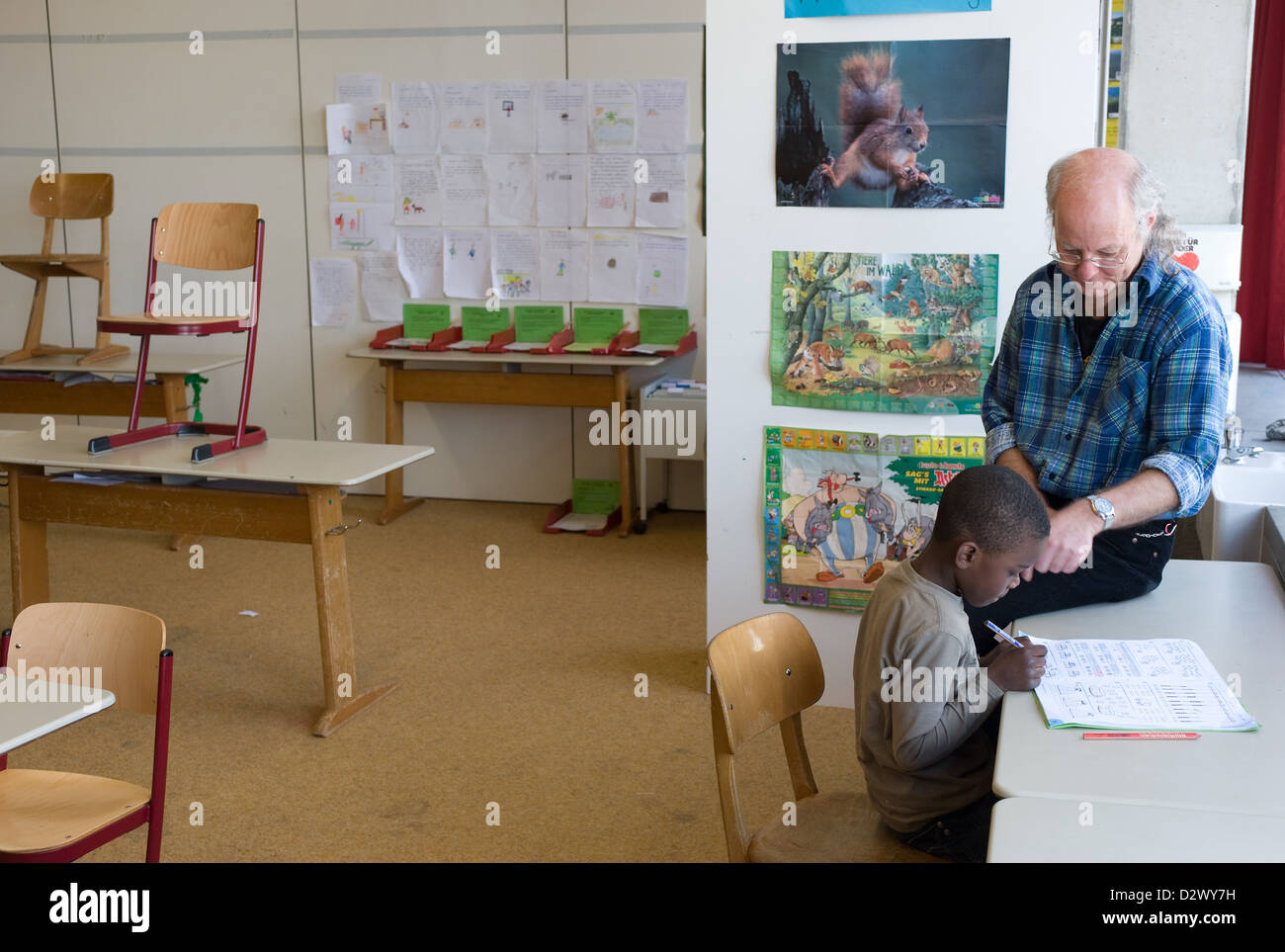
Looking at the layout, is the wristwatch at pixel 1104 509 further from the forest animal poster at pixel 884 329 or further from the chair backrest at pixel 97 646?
the chair backrest at pixel 97 646

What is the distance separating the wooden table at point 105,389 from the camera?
17.3 ft

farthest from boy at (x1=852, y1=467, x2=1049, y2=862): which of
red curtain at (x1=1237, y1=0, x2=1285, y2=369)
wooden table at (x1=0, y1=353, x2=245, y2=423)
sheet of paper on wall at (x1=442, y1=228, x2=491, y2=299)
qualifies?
red curtain at (x1=1237, y1=0, x2=1285, y2=369)

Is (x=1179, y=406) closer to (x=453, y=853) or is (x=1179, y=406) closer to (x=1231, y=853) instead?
(x=1231, y=853)

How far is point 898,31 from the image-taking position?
127 inches

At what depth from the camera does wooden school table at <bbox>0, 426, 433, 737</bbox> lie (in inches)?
138

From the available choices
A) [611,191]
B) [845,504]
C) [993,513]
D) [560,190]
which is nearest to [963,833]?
[993,513]

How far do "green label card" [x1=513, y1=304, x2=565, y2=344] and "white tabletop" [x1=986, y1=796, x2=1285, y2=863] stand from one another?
452 centimetres

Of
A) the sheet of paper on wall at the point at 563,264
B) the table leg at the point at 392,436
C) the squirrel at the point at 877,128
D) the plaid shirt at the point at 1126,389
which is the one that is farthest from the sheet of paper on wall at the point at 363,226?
the plaid shirt at the point at 1126,389

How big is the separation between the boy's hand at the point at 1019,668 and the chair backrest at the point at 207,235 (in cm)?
264

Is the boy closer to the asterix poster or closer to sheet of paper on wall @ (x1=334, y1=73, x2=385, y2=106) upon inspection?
the asterix poster

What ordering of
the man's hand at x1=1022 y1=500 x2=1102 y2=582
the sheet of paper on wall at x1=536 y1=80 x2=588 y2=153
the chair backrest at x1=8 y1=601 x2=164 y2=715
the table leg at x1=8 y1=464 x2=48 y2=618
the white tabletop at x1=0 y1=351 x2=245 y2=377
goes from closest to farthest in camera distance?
the man's hand at x1=1022 y1=500 x2=1102 y2=582, the chair backrest at x1=8 y1=601 x2=164 y2=715, the table leg at x1=8 y1=464 x2=48 y2=618, the white tabletop at x1=0 y1=351 x2=245 y2=377, the sheet of paper on wall at x1=536 y1=80 x2=588 y2=153

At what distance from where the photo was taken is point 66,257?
17.9ft

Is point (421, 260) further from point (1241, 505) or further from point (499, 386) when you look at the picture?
point (1241, 505)

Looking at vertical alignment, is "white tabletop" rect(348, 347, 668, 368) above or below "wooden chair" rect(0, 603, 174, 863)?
above
